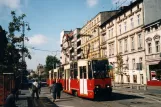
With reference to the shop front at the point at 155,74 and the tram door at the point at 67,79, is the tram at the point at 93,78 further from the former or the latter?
the shop front at the point at 155,74

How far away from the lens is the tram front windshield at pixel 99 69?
791 inches

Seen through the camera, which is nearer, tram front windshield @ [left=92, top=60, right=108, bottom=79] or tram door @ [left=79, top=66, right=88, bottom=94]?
tram front windshield @ [left=92, top=60, right=108, bottom=79]

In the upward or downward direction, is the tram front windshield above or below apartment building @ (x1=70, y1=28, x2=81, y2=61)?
below

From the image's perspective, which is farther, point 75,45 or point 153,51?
point 75,45

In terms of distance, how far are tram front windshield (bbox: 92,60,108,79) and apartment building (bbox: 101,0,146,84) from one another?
19992 mm

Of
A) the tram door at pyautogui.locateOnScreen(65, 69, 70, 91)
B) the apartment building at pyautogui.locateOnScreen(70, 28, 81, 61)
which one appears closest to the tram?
the tram door at pyautogui.locateOnScreen(65, 69, 70, 91)

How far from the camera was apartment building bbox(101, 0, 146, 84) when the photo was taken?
43.6 m

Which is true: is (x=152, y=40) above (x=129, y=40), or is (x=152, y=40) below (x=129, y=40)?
below

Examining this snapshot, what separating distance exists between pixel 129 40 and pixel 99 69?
1147 inches

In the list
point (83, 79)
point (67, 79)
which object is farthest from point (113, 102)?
point (67, 79)

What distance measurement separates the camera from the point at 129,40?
48156 millimetres

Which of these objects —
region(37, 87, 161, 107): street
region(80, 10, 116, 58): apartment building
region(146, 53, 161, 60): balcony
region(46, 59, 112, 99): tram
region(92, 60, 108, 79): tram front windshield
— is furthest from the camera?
region(80, 10, 116, 58): apartment building

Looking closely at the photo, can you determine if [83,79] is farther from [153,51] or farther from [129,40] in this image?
[129,40]

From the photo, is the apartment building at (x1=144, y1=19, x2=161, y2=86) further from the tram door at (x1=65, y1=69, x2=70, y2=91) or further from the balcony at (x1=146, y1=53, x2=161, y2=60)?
the tram door at (x1=65, y1=69, x2=70, y2=91)
